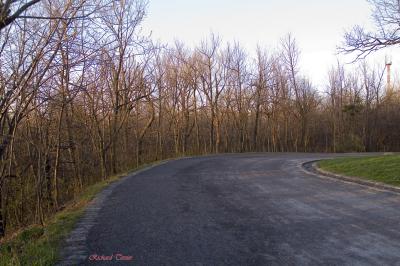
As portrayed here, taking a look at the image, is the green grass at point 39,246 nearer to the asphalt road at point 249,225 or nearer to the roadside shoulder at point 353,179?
the asphalt road at point 249,225

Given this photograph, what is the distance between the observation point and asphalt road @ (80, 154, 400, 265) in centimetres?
525

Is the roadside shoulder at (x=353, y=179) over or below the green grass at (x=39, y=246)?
over

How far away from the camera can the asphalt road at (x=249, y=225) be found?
17.2 feet

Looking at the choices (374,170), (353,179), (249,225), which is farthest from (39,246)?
(374,170)

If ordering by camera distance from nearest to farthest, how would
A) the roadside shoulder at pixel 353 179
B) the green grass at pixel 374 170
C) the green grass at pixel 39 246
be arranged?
the green grass at pixel 39 246 < the roadside shoulder at pixel 353 179 < the green grass at pixel 374 170

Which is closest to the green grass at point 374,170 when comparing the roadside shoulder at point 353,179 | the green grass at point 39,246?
the roadside shoulder at point 353,179

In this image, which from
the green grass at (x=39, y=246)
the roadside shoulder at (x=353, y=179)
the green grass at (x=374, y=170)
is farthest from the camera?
the green grass at (x=374, y=170)

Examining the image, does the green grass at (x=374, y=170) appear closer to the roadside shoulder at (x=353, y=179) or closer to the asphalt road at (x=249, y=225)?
the roadside shoulder at (x=353, y=179)

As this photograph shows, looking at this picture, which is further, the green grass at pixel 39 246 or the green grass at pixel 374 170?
the green grass at pixel 374 170

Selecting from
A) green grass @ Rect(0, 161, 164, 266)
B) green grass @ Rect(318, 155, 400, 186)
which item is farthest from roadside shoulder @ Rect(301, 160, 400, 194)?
green grass @ Rect(0, 161, 164, 266)

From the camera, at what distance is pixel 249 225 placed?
7.04 metres

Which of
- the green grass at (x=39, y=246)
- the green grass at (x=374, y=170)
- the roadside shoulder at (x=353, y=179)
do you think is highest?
the green grass at (x=374, y=170)

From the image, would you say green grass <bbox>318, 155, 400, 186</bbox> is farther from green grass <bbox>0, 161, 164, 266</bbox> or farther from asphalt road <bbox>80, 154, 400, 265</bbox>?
green grass <bbox>0, 161, 164, 266</bbox>

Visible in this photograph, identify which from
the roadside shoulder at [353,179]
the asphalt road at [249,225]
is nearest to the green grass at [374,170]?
the roadside shoulder at [353,179]
